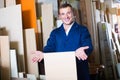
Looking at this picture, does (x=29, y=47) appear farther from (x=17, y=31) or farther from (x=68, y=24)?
(x=68, y=24)

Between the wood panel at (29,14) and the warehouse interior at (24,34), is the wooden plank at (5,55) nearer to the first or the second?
the warehouse interior at (24,34)

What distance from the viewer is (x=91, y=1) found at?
4.14 metres

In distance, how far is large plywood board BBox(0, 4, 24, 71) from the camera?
2639 millimetres

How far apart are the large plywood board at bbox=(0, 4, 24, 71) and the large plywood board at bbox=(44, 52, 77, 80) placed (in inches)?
31.9

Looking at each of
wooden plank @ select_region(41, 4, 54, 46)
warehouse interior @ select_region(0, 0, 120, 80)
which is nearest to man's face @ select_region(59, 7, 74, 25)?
warehouse interior @ select_region(0, 0, 120, 80)

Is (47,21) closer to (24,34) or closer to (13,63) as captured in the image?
(24,34)

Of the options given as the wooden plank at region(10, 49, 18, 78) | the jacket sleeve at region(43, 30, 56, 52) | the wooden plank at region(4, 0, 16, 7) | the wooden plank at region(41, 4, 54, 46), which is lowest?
the wooden plank at region(10, 49, 18, 78)

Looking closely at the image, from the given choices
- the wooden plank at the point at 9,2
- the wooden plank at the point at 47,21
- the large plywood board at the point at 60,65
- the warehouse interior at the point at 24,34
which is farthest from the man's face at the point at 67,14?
the wooden plank at the point at 9,2

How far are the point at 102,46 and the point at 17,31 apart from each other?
2.32 meters

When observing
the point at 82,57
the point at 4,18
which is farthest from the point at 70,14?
the point at 4,18

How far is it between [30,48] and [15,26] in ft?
0.96

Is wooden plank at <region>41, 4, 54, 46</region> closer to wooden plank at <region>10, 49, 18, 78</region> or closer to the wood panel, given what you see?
the wood panel

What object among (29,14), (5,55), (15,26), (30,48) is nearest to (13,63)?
(5,55)

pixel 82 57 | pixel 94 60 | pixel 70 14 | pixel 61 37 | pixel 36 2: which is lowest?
pixel 94 60
